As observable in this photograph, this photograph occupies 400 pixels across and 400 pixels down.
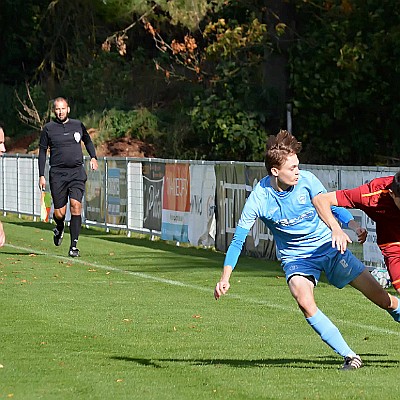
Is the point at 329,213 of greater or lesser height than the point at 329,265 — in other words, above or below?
above

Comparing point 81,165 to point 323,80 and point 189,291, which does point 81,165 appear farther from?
point 323,80

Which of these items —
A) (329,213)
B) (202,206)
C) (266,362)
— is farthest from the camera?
(202,206)

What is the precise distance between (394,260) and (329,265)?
1.51 feet

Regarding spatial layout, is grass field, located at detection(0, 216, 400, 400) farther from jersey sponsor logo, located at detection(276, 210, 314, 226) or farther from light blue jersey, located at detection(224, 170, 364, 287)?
jersey sponsor logo, located at detection(276, 210, 314, 226)

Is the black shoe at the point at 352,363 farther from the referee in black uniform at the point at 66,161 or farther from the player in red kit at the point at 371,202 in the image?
the referee in black uniform at the point at 66,161

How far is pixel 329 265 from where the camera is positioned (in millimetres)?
8742

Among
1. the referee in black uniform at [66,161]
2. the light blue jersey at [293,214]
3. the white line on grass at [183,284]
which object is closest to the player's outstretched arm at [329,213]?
the light blue jersey at [293,214]

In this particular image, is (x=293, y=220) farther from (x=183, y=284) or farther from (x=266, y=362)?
(x=183, y=284)

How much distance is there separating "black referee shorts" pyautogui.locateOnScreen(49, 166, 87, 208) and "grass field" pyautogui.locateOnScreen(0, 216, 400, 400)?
90 centimetres

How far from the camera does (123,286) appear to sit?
14578mm

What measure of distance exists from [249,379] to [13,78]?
42028mm

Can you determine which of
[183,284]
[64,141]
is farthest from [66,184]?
[183,284]

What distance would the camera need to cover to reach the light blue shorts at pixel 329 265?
28.5ft

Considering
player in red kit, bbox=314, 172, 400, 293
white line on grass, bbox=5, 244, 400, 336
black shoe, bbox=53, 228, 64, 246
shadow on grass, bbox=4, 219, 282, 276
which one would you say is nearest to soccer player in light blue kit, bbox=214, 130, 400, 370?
player in red kit, bbox=314, 172, 400, 293
